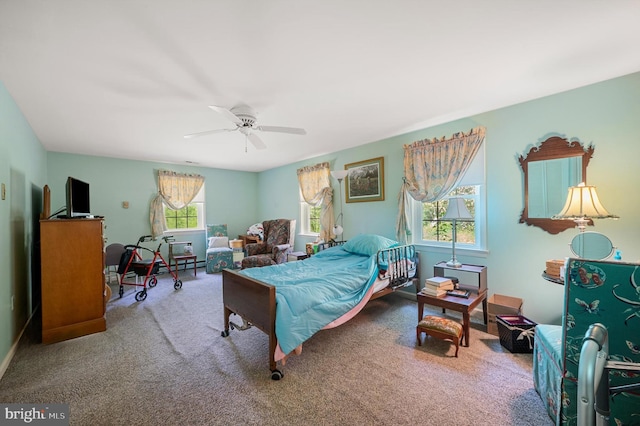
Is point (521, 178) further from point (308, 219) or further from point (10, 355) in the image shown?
point (10, 355)

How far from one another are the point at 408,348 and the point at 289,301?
1266mm

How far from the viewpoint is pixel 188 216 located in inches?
246

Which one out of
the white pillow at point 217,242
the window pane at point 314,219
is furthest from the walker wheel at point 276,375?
the white pillow at point 217,242

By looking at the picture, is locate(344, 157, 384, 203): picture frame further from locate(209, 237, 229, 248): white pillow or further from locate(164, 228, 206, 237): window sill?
locate(164, 228, 206, 237): window sill

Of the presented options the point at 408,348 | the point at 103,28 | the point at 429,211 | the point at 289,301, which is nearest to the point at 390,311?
the point at 408,348

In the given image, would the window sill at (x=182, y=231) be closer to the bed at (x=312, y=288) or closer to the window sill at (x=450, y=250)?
the bed at (x=312, y=288)

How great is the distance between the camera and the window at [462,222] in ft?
10.5

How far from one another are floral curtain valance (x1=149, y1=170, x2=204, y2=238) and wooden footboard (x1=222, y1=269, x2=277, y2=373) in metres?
3.80

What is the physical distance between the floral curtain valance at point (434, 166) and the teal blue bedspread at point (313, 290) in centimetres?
117

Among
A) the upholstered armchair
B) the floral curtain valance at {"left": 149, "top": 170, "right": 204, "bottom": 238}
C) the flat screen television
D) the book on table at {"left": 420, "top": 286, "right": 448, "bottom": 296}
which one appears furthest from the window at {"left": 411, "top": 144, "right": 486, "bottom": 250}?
the floral curtain valance at {"left": 149, "top": 170, "right": 204, "bottom": 238}

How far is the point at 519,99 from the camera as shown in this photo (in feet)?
9.13

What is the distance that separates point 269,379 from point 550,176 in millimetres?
3325

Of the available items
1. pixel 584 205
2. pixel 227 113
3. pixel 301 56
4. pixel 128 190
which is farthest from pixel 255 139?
pixel 128 190

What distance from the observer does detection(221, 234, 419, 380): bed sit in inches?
81.4
